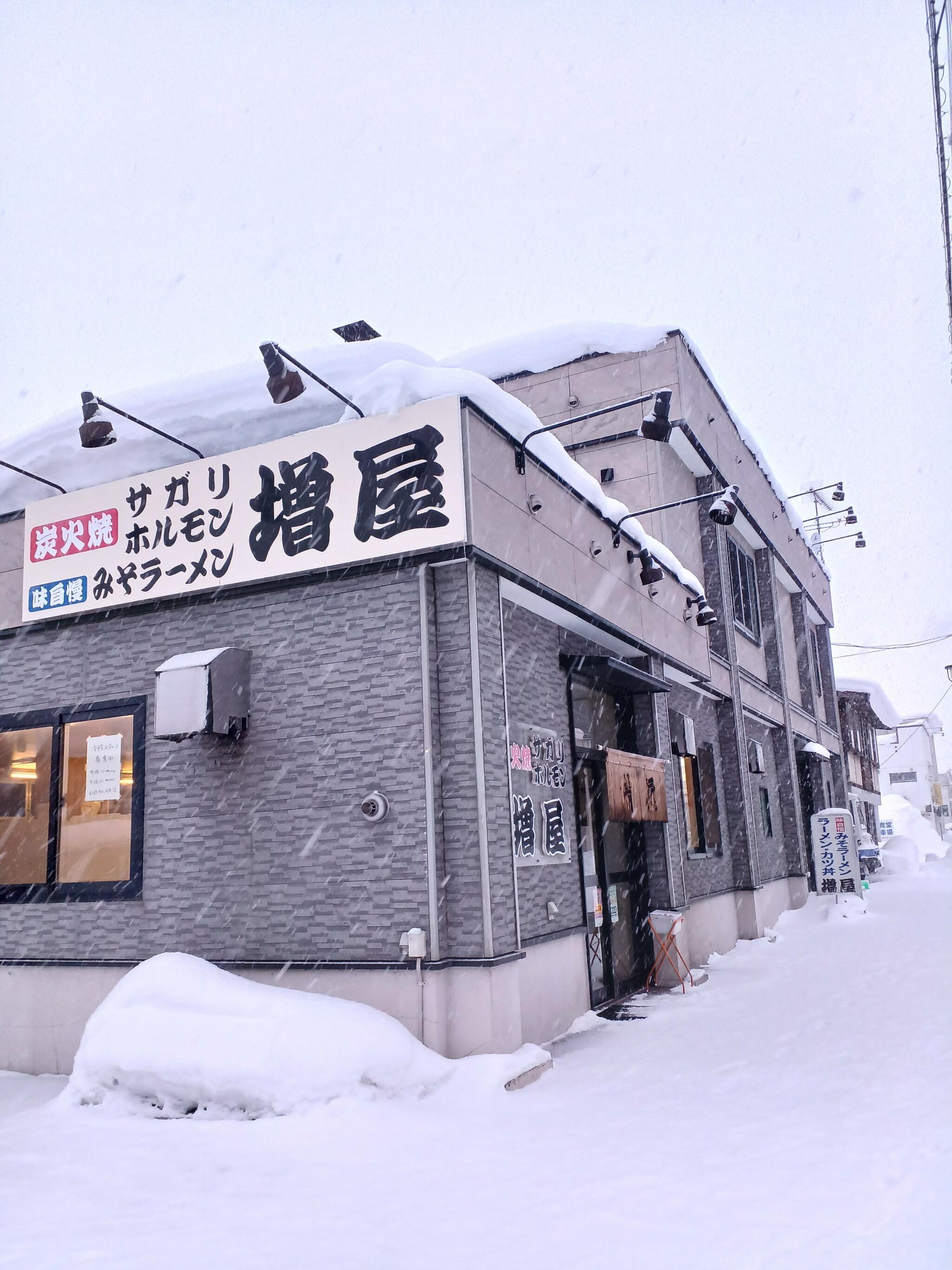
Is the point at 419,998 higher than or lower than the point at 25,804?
lower

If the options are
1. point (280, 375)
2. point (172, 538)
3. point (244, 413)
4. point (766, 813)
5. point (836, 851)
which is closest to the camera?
point (280, 375)

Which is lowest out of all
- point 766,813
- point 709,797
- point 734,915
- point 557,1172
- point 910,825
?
point 557,1172

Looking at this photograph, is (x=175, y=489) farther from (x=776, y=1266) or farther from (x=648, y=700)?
(x=776, y=1266)

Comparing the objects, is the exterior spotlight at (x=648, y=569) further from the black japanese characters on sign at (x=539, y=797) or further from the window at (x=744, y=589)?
the window at (x=744, y=589)

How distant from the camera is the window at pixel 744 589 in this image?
20359mm

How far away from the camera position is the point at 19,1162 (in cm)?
591

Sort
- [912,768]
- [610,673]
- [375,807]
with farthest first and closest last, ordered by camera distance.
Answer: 1. [912,768]
2. [610,673]
3. [375,807]

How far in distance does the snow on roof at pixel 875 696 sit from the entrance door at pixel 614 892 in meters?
29.2

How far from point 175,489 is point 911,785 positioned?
7309 cm

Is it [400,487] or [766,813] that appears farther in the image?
[766,813]

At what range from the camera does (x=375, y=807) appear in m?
8.19

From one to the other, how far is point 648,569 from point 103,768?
23.9 feet

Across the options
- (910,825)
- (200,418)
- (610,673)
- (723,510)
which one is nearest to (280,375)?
(200,418)

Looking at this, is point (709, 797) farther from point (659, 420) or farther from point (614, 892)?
point (659, 420)
